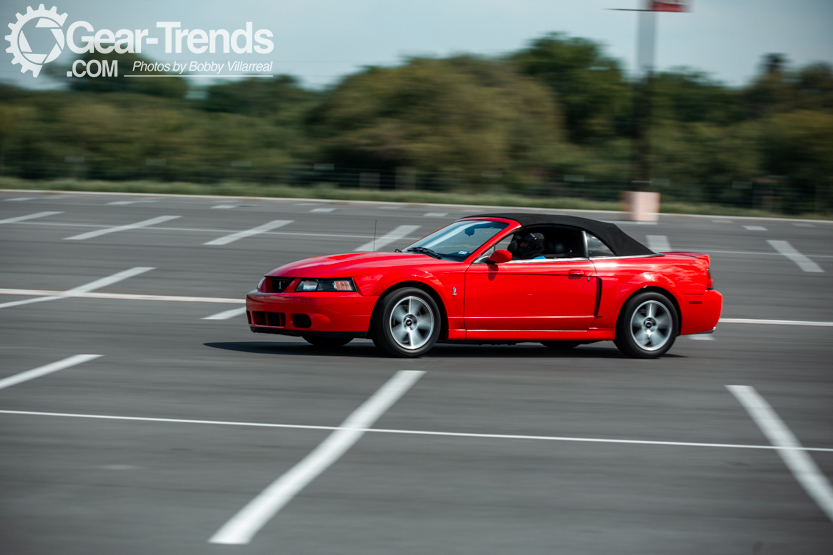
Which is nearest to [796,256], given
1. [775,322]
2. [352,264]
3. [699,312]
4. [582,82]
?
[775,322]

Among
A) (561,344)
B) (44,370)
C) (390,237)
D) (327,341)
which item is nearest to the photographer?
(44,370)

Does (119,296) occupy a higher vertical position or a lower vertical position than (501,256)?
lower

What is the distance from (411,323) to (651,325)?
2.54 metres

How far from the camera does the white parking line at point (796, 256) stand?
2131 cm

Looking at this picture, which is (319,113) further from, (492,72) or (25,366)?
(25,366)

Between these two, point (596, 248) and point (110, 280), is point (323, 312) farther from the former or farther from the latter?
point (110, 280)

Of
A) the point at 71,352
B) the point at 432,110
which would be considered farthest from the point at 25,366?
the point at 432,110

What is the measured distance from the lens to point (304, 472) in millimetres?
5484

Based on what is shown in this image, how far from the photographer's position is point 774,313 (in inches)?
610

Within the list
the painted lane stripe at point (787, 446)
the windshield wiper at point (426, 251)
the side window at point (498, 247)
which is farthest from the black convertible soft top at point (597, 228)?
the painted lane stripe at point (787, 446)

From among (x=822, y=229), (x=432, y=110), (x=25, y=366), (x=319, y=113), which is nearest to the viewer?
(x=25, y=366)

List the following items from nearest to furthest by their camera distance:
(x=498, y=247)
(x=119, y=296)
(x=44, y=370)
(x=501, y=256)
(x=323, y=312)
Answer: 1. (x=44, y=370)
2. (x=323, y=312)
3. (x=501, y=256)
4. (x=498, y=247)
5. (x=119, y=296)

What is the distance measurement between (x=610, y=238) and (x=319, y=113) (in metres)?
50.0

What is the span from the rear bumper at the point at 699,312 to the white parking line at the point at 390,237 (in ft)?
40.1
